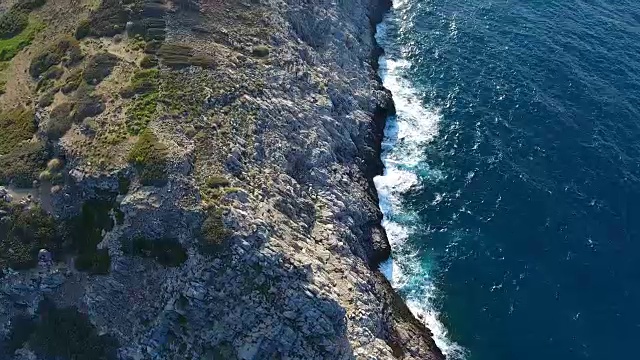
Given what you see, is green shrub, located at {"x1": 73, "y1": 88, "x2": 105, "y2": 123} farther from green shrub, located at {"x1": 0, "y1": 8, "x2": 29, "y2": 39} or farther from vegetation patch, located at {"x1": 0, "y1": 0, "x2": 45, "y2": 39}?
vegetation patch, located at {"x1": 0, "y1": 0, "x2": 45, "y2": 39}

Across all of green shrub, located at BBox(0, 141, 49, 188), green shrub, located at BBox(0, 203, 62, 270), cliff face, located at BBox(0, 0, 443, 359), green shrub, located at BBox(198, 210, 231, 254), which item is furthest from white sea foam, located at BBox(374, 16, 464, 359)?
green shrub, located at BBox(0, 141, 49, 188)

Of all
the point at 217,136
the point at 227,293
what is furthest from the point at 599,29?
the point at 227,293

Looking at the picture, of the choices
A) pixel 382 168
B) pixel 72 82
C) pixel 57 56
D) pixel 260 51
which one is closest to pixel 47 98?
pixel 72 82

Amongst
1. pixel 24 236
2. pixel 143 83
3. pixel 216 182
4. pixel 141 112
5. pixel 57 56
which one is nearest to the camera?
pixel 24 236

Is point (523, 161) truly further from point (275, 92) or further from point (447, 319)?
point (275, 92)

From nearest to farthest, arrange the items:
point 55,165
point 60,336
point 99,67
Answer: point 60,336 < point 55,165 < point 99,67

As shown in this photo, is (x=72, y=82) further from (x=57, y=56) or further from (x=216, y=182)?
(x=216, y=182)

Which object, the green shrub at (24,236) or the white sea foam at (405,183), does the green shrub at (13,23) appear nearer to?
the green shrub at (24,236)
